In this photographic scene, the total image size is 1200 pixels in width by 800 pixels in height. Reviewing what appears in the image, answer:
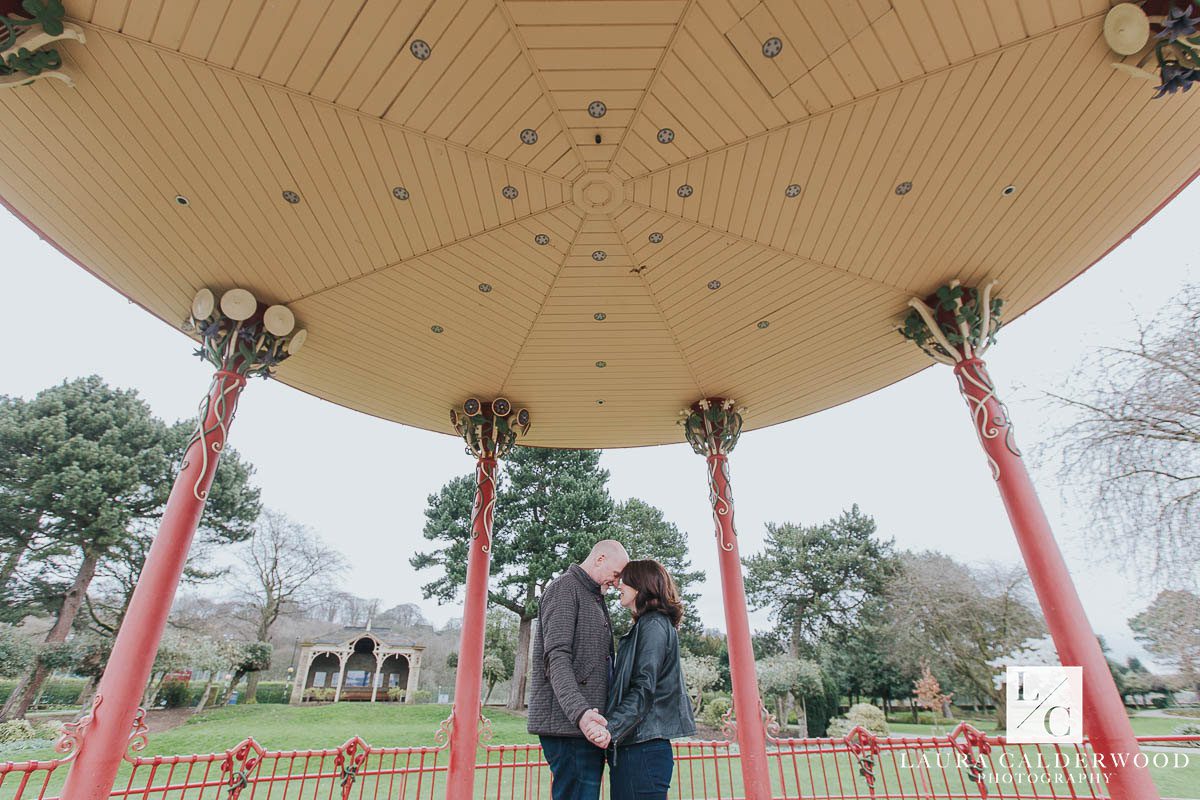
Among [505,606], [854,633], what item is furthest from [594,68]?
[854,633]

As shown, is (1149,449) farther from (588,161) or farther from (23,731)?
(23,731)

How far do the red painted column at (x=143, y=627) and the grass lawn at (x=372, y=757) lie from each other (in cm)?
356

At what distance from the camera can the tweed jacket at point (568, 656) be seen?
6.81 feet

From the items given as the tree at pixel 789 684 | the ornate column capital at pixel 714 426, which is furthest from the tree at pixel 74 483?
the tree at pixel 789 684

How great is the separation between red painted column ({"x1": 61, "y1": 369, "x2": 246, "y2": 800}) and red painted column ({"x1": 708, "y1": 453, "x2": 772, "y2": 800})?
4.57 meters

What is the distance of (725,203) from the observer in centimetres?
381

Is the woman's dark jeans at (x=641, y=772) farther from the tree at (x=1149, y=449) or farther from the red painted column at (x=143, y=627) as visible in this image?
the tree at (x=1149, y=449)

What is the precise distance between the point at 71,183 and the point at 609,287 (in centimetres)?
372

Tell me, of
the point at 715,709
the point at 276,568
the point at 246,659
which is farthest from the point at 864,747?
the point at 276,568

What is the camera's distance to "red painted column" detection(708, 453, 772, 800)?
4852mm

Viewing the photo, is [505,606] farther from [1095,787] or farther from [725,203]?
[725,203]

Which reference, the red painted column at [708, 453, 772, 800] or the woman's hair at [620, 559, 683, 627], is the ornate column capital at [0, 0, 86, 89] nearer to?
the woman's hair at [620, 559, 683, 627]

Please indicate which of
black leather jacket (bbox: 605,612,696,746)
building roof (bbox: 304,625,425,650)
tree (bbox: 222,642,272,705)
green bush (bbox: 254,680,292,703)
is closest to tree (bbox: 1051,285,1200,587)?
black leather jacket (bbox: 605,612,696,746)

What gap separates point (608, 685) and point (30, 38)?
392 centimetres
